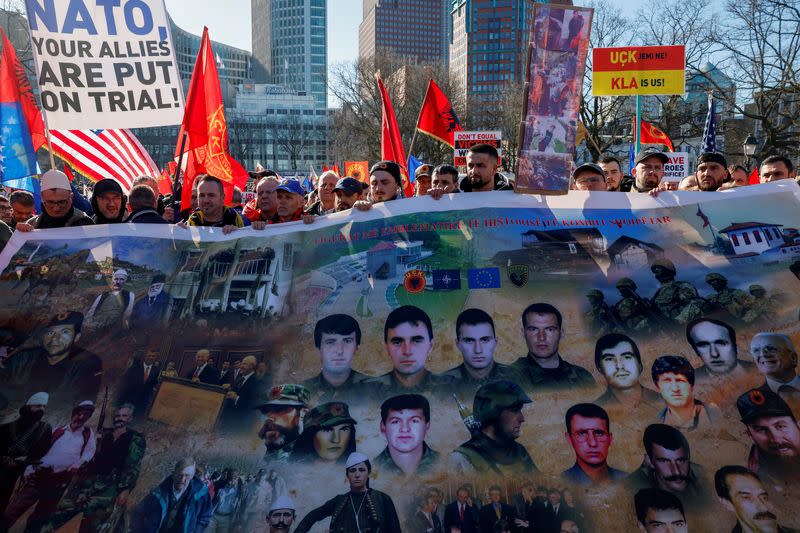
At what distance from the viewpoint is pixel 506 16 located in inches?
4931

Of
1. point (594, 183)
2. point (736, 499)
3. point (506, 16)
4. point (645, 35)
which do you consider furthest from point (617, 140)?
point (506, 16)

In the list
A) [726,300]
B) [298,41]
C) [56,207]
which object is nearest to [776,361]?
[726,300]

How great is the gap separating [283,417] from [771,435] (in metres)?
2.36

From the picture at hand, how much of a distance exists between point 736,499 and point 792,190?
6.12 ft

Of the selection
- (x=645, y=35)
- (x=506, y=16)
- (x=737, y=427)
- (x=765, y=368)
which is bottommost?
(x=737, y=427)

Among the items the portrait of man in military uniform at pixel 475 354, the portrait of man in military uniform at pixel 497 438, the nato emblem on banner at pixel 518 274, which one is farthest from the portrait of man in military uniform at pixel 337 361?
the nato emblem on banner at pixel 518 274

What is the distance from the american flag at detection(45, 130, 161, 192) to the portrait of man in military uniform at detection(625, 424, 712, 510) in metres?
6.94

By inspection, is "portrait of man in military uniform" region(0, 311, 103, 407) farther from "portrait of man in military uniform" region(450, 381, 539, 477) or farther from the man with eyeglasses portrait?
the man with eyeglasses portrait

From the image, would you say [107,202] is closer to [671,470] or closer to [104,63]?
[104,63]

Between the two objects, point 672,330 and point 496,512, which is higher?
point 672,330

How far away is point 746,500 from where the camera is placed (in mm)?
2971

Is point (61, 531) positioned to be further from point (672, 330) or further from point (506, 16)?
point (506, 16)

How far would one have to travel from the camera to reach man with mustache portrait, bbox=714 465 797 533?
115 inches

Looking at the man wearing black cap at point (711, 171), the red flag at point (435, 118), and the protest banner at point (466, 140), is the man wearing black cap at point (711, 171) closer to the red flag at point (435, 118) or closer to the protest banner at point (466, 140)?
the red flag at point (435, 118)
